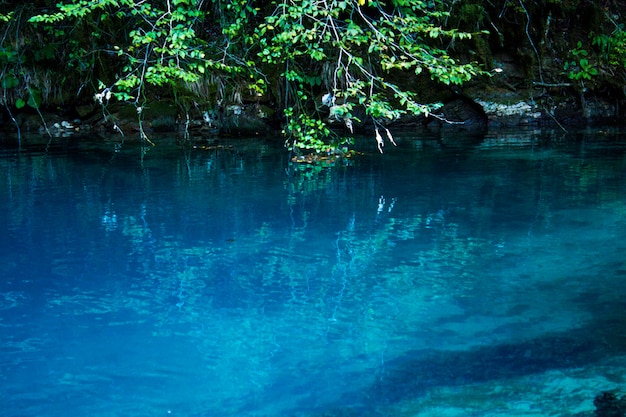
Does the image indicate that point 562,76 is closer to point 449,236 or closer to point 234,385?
point 449,236

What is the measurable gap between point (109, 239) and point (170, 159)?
210 inches

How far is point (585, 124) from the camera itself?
15.8 metres

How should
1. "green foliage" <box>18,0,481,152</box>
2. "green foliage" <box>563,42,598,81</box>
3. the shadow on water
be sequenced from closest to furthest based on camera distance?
1. the shadow on water
2. "green foliage" <box>18,0,481,152</box>
3. "green foliage" <box>563,42,598,81</box>

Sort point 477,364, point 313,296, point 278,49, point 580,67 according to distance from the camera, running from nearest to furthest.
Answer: point 477,364 < point 313,296 < point 278,49 < point 580,67

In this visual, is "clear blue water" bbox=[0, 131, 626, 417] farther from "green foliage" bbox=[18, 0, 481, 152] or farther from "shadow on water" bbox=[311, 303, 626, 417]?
"green foliage" bbox=[18, 0, 481, 152]

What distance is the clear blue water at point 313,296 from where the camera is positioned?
11.4ft

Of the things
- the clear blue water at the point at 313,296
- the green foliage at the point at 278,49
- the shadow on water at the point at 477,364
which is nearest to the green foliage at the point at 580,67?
the green foliage at the point at 278,49

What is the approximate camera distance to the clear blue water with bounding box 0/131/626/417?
3.47m

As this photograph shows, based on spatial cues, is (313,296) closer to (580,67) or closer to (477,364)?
(477,364)

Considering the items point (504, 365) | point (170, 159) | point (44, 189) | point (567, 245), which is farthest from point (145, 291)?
point (170, 159)

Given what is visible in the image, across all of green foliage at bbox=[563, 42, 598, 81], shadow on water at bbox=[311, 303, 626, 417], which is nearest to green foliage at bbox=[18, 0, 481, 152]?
green foliage at bbox=[563, 42, 598, 81]

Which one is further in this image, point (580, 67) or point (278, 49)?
point (580, 67)

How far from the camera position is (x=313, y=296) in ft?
15.9

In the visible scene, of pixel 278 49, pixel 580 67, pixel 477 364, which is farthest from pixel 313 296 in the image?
pixel 580 67
